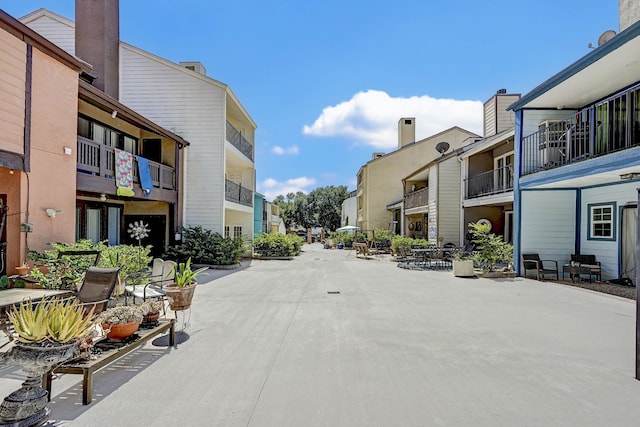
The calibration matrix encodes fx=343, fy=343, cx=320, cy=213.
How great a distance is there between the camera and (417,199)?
82.5 ft

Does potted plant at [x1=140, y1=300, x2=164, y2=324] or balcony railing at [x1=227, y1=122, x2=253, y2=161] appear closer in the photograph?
potted plant at [x1=140, y1=300, x2=164, y2=324]

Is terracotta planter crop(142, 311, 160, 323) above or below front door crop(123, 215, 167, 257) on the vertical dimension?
below

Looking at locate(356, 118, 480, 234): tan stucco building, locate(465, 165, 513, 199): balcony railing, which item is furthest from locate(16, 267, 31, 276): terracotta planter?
locate(356, 118, 480, 234): tan stucco building

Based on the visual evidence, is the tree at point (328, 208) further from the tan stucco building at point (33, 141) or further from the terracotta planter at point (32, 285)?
the terracotta planter at point (32, 285)

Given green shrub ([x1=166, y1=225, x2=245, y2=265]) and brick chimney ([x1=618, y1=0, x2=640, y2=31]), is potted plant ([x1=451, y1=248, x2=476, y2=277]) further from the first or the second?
green shrub ([x1=166, y1=225, x2=245, y2=265])

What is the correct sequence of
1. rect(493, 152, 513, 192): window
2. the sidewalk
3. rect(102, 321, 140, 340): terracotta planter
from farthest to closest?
rect(493, 152, 513, 192): window → rect(102, 321, 140, 340): terracotta planter → the sidewalk

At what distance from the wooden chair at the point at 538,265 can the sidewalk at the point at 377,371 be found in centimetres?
396

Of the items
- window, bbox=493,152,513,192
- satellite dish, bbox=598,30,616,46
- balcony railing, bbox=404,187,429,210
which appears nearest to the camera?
satellite dish, bbox=598,30,616,46

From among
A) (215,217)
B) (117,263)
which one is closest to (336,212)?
(215,217)

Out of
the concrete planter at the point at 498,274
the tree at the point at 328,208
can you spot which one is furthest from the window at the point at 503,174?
the tree at the point at 328,208

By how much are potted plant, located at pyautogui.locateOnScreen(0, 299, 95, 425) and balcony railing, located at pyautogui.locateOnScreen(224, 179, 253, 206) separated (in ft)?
48.1

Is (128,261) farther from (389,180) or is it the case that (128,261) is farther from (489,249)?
(389,180)

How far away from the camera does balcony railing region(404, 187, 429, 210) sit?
23.3 m

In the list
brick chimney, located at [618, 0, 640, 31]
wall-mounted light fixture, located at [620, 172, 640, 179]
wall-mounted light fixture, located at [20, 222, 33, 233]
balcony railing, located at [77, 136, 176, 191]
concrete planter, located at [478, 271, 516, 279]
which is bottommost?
concrete planter, located at [478, 271, 516, 279]
